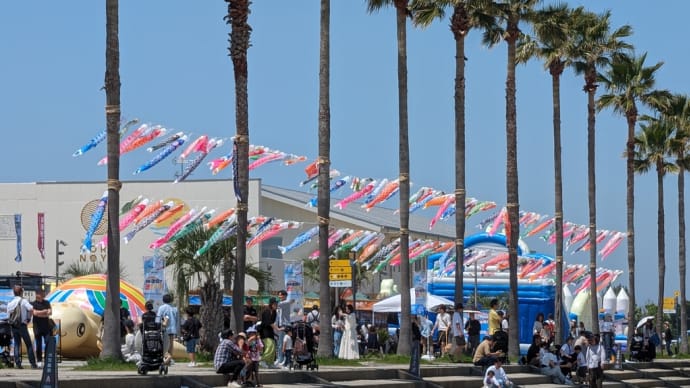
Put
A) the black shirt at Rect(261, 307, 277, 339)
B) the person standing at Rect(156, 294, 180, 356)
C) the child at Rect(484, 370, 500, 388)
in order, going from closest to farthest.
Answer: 1. the person standing at Rect(156, 294, 180, 356)
2. the black shirt at Rect(261, 307, 277, 339)
3. the child at Rect(484, 370, 500, 388)

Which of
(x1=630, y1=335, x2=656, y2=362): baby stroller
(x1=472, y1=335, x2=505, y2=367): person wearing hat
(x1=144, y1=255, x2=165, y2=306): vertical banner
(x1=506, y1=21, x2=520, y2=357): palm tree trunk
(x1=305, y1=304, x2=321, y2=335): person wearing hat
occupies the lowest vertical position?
(x1=630, y1=335, x2=656, y2=362): baby stroller

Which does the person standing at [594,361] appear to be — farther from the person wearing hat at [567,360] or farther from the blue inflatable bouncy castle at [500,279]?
the blue inflatable bouncy castle at [500,279]

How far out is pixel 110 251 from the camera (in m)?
24.7

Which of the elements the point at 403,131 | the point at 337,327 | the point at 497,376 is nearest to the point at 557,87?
the point at 403,131

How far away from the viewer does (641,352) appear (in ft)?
157

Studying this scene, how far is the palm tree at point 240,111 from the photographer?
92.8 ft

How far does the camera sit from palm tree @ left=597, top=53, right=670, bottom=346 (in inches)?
2185

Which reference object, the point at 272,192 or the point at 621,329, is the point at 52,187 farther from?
the point at 621,329

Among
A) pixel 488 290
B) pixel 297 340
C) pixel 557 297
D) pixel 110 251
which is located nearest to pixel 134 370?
pixel 110 251

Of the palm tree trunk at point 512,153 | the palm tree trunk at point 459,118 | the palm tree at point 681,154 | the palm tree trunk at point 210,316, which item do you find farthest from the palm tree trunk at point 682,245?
the palm tree trunk at point 210,316

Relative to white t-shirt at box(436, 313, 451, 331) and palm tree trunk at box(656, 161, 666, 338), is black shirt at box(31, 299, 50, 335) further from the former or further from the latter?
palm tree trunk at box(656, 161, 666, 338)

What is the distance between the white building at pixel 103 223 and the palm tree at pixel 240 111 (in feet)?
157

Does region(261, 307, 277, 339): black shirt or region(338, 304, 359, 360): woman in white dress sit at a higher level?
region(261, 307, 277, 339): black shirt

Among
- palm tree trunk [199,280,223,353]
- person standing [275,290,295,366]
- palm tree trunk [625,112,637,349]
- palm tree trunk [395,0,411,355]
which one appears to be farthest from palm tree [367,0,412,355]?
palm tree trunk [625,112,637,349]
